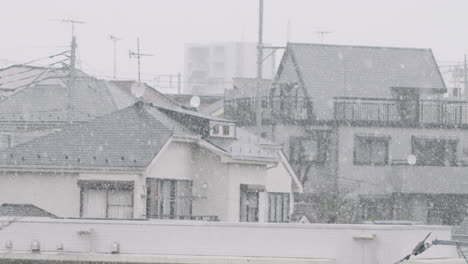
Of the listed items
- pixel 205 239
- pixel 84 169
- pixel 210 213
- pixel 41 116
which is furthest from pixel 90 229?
pixel 41 116

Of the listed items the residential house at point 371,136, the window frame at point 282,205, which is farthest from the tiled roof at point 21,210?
the residential house at point 371,136

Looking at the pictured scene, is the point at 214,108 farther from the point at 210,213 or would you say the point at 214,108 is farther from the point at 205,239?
the point at 205,239

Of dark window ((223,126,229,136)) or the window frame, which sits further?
the window frame

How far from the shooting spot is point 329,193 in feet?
123

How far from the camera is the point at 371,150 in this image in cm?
4159

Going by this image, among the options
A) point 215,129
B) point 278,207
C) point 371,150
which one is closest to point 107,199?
point 215,129

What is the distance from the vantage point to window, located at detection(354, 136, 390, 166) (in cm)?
4122

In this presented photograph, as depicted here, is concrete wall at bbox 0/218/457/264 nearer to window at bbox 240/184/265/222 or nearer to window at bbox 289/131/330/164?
window at bbox 240/184/265/222

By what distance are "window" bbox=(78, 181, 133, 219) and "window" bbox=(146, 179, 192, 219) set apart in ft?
1.84

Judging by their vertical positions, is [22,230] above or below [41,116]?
below

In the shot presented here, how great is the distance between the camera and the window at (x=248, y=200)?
27.8m

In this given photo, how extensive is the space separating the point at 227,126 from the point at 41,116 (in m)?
10.7

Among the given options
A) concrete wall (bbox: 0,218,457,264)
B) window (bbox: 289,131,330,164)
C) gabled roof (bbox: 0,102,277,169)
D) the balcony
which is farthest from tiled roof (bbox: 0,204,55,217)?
the balcony

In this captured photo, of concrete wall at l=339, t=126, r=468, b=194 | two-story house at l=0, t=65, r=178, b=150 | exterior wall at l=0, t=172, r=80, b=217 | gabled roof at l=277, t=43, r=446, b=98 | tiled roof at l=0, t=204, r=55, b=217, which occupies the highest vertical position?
gabled roof at l=277, t=43, r=446, b=98
